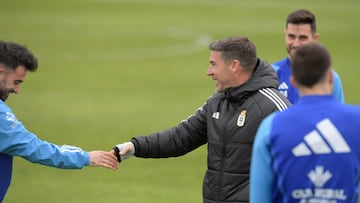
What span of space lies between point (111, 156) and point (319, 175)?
2.60m

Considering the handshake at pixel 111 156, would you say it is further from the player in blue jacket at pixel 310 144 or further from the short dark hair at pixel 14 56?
the player in blue jacket at pixel 310 144

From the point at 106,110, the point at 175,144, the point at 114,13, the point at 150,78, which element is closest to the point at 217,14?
the point at 114,13

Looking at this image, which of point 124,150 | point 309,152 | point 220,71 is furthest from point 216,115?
point 309,152

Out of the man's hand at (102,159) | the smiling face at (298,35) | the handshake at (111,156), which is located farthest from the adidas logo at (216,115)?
the smiling face at (298,35)

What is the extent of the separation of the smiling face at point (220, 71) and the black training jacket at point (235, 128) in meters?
0.06

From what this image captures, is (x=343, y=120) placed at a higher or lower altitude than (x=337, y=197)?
higher

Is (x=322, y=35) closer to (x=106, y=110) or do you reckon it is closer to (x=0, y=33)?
(x=0, y=33)

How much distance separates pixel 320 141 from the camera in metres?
5.75

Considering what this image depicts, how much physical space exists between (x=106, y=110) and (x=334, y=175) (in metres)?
14.6

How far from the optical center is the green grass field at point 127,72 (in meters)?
14.5

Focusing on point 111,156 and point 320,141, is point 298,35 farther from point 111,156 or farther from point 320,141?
point 320,141

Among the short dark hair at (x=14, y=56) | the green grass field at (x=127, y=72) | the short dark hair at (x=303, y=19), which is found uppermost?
the short dark hair at (x=303, y=19)

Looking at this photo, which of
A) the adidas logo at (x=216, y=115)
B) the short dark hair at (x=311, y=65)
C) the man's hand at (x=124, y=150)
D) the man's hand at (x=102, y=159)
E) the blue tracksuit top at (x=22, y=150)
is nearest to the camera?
the short dark hair at (x=311, y=65)

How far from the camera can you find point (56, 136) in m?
17.3
